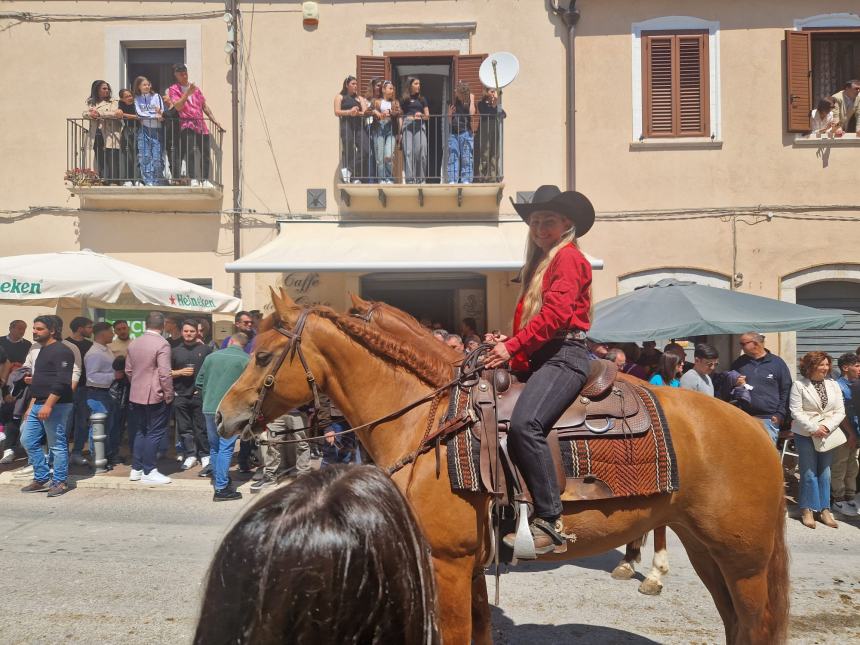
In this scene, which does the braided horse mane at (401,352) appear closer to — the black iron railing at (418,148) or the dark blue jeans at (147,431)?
the dark blue jeans at (147,431)

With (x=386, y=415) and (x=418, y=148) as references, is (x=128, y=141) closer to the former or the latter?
(x=418, y=148)

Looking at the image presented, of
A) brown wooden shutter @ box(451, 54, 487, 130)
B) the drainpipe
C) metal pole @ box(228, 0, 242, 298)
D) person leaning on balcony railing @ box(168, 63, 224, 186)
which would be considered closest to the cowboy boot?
the drainpipe

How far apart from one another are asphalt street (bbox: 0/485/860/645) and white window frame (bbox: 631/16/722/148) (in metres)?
6.83

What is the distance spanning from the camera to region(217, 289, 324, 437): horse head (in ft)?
11.7

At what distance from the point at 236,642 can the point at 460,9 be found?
12.3m

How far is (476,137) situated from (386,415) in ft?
29.4

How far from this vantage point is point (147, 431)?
8.32 metres

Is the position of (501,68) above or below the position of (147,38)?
below

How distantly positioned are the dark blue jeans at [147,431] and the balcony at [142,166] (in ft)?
15.1

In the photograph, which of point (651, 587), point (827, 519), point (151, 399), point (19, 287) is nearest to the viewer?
point (651, 587)

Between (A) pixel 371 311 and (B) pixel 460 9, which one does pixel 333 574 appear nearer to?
(A) pixel 371 311

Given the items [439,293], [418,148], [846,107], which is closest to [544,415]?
[418,148]

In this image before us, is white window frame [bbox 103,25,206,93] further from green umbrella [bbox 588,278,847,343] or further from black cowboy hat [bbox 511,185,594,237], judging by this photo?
black cowboy hat [bbox 511,185,594,237]

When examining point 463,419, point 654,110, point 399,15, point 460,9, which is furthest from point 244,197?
point 463,419
